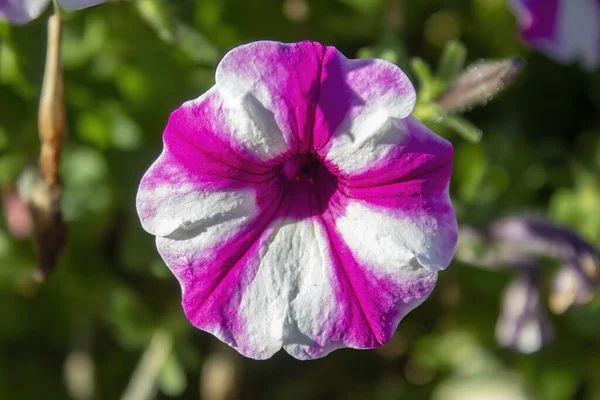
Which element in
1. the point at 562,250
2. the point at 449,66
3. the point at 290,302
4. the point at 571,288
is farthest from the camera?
the point at 571,288

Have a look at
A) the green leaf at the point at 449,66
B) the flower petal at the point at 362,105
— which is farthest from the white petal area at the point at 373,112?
the green leaf at the point at 449,66

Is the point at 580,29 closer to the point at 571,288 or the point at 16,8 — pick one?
the point at 571,288

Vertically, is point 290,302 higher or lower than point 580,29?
higher

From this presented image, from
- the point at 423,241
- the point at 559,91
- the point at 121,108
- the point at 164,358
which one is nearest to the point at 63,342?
the point at 164,358

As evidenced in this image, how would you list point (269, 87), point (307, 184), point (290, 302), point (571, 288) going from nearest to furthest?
point (269, 87) → point (290, 302) → point (307, 184) → point (571, 288)

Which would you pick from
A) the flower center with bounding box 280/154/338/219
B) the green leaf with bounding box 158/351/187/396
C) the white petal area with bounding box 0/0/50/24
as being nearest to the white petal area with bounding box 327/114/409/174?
the flower center with bounding box 280/154/338/219

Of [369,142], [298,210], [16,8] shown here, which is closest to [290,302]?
[298,210]

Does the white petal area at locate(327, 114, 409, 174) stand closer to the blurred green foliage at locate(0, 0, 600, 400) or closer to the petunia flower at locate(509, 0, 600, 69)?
the blurred green foliage at locate(0, 0, 600, 400)
